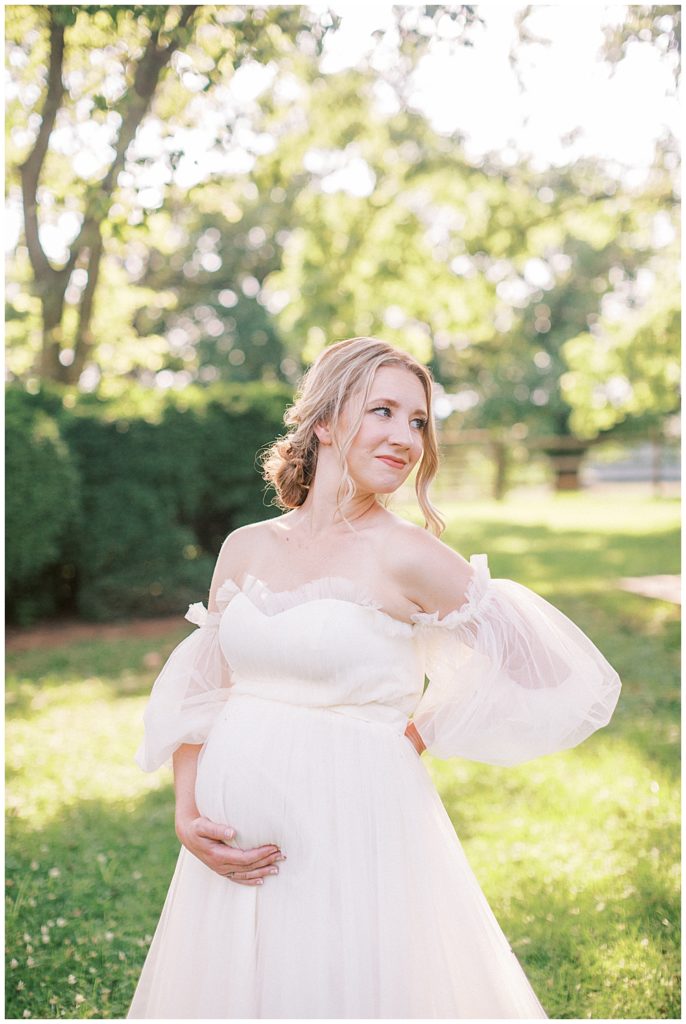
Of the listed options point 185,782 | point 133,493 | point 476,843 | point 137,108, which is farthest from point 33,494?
point 185,782

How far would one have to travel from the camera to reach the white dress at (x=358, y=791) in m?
2.23

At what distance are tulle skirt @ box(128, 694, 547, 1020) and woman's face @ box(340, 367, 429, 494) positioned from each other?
606 millimetres

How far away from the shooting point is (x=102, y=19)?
5.08 metres

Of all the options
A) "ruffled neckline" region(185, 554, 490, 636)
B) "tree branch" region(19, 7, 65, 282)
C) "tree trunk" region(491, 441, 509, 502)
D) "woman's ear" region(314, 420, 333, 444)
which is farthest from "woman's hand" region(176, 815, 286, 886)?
"tree trunk" region(491, 441, 509, 502)

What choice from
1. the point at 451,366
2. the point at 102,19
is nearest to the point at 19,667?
the point at 102,19

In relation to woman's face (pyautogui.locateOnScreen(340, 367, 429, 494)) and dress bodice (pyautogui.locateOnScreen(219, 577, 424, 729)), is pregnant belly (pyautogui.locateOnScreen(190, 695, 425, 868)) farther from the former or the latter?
woman's face (pyautogui.locateOnScreen(340, 367, 429, 494))

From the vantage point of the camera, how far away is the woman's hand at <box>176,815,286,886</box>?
228 centimetres

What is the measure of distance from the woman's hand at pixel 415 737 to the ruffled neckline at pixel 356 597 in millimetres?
277

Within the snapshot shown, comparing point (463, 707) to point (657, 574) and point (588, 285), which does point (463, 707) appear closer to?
point (657, 574)

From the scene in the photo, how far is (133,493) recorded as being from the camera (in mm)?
10711

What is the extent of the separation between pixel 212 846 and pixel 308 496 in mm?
936

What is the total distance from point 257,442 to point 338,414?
30.4ft

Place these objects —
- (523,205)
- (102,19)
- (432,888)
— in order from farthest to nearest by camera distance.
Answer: (523,205)
(102,19)
(432,888)

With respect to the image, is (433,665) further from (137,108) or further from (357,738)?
(137,108)
